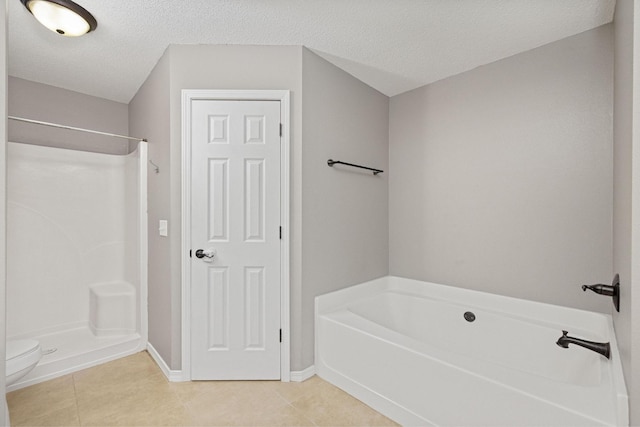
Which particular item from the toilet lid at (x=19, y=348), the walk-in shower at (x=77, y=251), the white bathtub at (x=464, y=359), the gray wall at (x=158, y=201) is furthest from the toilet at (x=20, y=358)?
the white bathtub at (x=464, y=359)

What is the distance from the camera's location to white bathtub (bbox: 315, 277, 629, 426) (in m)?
1.30

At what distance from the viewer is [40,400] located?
6.35ft

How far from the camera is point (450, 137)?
2.58m

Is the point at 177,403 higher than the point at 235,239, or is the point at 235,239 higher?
the point at 235,239

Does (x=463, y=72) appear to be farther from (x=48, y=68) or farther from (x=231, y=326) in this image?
(x=48, y=68)

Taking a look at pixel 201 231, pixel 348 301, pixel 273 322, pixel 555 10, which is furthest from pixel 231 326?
pixel 555 10

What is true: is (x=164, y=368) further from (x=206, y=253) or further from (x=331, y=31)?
(x=331, y=31)

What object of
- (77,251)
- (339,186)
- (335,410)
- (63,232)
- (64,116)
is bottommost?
(335,410)

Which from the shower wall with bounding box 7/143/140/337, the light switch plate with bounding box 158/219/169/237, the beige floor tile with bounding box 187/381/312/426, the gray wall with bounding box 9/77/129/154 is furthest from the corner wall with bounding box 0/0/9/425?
the gray wall with bounding box 9/77/129/154

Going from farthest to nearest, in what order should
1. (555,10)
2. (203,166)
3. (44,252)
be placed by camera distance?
(44,252) → (203,166) → (555,10)

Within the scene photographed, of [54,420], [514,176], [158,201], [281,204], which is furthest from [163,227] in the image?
[514,176]

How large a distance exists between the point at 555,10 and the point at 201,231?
2536 millimetres

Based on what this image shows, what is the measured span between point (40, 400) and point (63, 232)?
1501 millimetres

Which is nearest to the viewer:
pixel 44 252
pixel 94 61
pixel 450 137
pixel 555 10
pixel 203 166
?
pixel 555 10
